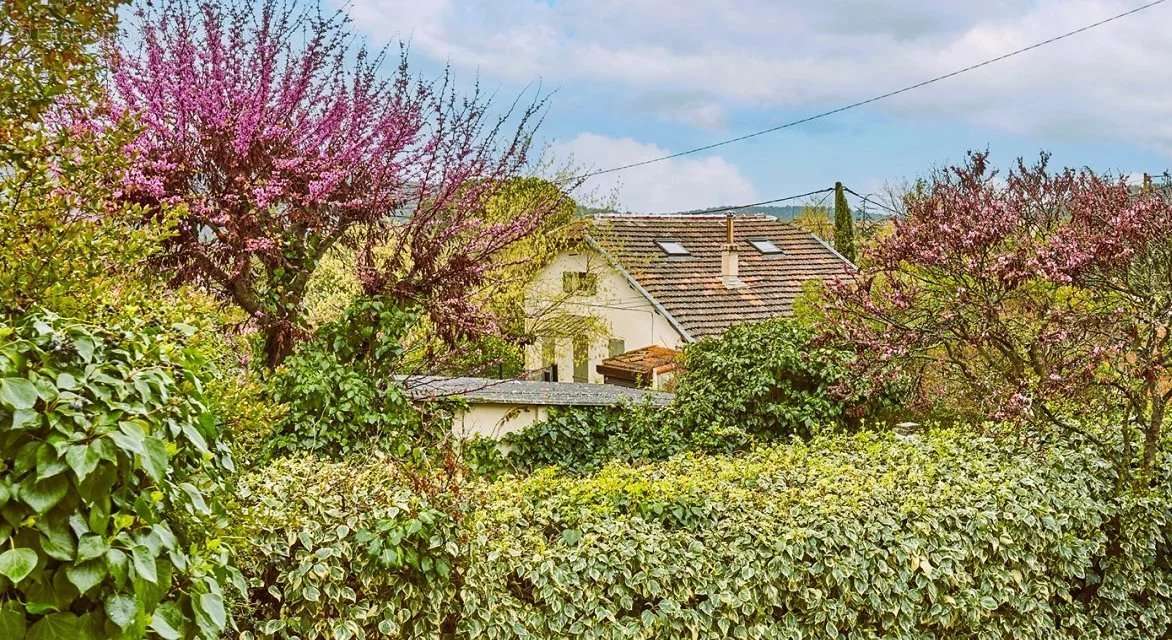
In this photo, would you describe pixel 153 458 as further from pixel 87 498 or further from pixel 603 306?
pixel 603 306

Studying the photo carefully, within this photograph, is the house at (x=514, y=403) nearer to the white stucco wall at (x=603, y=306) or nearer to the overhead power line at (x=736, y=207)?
the white stucco wall at (x=603, y=306)

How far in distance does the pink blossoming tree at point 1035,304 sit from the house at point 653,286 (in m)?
9.53

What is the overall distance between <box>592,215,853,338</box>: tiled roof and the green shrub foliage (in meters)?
14.6

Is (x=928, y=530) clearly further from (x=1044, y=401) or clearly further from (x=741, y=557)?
(x=1044, y=401)

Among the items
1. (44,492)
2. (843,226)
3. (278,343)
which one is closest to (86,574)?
(44,492)

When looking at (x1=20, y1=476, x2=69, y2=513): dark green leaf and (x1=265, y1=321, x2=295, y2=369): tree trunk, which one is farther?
(x1=265, y1=321, x2=295, y2=369): tree trunk

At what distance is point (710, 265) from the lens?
19281 millimetres

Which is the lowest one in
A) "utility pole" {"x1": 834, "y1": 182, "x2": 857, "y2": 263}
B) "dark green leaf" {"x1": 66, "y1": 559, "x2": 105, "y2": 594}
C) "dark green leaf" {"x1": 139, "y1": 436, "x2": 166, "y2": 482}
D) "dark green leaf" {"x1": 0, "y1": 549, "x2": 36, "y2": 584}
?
"dark green leaf" {"x1": 66, "y1": 559, "x2": 105, "y2": 594}

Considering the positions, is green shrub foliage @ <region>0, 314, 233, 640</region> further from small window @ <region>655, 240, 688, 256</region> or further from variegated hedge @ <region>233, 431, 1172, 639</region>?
small window @ <region>655, 240, 688, 256</region>

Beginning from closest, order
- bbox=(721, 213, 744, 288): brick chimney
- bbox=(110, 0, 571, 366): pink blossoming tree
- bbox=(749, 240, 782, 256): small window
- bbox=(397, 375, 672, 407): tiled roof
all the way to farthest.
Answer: bbox=(110, 0, 571, 366): pink blossoming tree
bbox=(397, 375, 672, 407): tiled roof
bbox=(721, 213, 744, 288): brick chimney
bbox=(749, 240, 782, 256): small window

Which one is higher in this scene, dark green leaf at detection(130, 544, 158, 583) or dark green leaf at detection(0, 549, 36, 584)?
dark green leaf at detection(0, 549, 36, 584)

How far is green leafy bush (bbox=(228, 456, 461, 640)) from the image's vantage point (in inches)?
121

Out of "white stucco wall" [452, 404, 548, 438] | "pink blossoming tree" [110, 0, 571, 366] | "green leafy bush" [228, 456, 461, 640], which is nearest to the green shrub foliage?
"green leafy bush" [228, 456, 461, 640]

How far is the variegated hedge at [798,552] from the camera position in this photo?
11.0 feet
